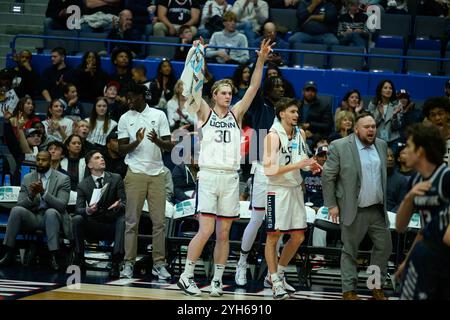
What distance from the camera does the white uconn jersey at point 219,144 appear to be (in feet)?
32.1

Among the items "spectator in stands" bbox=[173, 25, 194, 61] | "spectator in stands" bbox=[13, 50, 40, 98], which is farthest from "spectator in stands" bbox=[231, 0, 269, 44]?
"spectator in stands" bbox=[13, 50, 40, 98]

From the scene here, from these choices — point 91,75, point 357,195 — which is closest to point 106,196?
point 357,195

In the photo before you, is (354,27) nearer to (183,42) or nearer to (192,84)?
(183,42)

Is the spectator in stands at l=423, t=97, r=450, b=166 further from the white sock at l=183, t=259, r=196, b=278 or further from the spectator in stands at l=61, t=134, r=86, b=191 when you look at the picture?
the spectator in stands at l=61, t=134, r=86, b=191

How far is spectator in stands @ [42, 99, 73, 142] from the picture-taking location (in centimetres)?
1370

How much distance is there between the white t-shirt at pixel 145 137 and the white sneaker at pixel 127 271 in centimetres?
105

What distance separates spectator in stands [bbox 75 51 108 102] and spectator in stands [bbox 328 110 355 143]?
3994mm

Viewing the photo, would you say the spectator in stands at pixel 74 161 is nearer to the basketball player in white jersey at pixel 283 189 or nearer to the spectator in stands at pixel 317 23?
the basketball player in white jersey at pixel 283 189

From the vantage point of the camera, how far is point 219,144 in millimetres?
9805

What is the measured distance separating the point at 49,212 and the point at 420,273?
6.13 m

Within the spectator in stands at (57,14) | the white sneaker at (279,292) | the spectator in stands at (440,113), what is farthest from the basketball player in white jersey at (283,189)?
the spectator in stands at (57,14)

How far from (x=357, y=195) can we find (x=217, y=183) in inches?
55.2

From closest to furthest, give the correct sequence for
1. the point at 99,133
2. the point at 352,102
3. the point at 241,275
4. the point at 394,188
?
the point at 241,275
the point at 394,188
the point at 99,133
the point at 352,102
